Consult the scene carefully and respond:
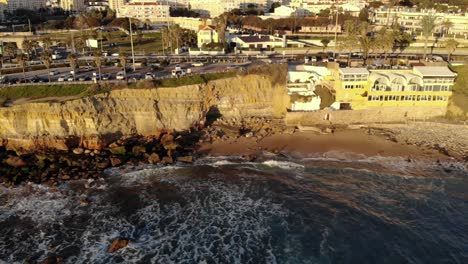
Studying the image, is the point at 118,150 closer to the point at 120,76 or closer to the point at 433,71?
the point at 120,76

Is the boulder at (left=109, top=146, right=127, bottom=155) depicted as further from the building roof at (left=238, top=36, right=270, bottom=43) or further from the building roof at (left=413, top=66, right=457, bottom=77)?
the building roof at (left=238, top=36, right=270, bottom=43)

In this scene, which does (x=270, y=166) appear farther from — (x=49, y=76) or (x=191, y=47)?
(x=191, y=47)

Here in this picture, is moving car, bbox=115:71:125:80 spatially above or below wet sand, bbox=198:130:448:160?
above

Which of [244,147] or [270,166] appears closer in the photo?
[270,166]

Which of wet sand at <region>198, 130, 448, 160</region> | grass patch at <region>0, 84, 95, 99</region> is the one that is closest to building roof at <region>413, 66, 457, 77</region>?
wet sand at <region>198, 130, 448, 160</region>

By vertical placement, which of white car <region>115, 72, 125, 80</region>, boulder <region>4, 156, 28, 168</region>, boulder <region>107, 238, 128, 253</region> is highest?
white car <region>115, 72, 125, 80</region>

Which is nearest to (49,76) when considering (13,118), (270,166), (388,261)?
(13,118)
